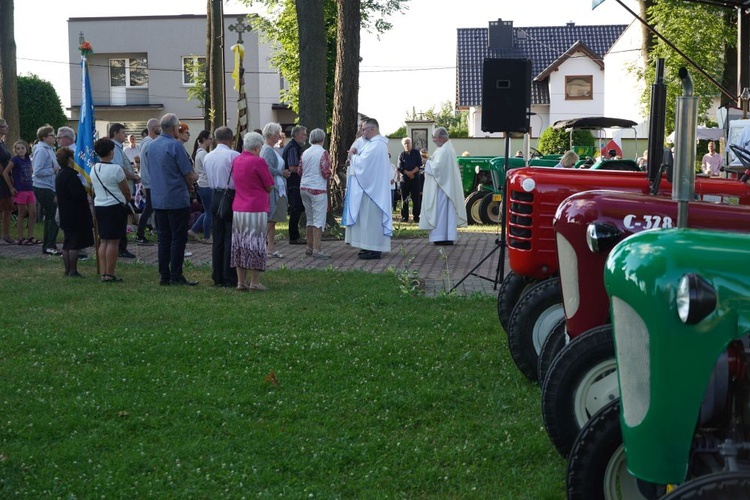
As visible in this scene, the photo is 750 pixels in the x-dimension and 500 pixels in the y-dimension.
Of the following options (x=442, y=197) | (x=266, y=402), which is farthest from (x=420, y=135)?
(x=266, y=402)

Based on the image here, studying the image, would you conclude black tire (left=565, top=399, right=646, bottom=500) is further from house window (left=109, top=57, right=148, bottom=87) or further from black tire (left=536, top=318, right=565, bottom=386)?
house window (left=109, top=57, right=148, bottom=87)

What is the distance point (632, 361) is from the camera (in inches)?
130

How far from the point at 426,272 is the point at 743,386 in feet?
35.9

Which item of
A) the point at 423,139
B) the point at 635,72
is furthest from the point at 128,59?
the point at 635,72

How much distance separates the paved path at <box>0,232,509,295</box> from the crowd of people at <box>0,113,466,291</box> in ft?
1.00

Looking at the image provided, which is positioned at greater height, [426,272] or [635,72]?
[635,72]

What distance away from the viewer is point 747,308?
306 centimetres

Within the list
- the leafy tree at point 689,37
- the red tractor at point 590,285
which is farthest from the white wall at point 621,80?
the red tractor at point 590,285

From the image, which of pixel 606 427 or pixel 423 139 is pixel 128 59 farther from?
pixel 606 427

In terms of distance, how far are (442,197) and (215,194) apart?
6.40 metres

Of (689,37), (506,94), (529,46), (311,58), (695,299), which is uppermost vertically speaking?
(529,46)

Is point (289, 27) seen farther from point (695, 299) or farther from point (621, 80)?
point (695, 299)

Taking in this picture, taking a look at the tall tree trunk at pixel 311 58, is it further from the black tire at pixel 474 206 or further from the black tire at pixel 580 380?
the black tire at pixel 580 380

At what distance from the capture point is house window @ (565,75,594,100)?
228 feet
